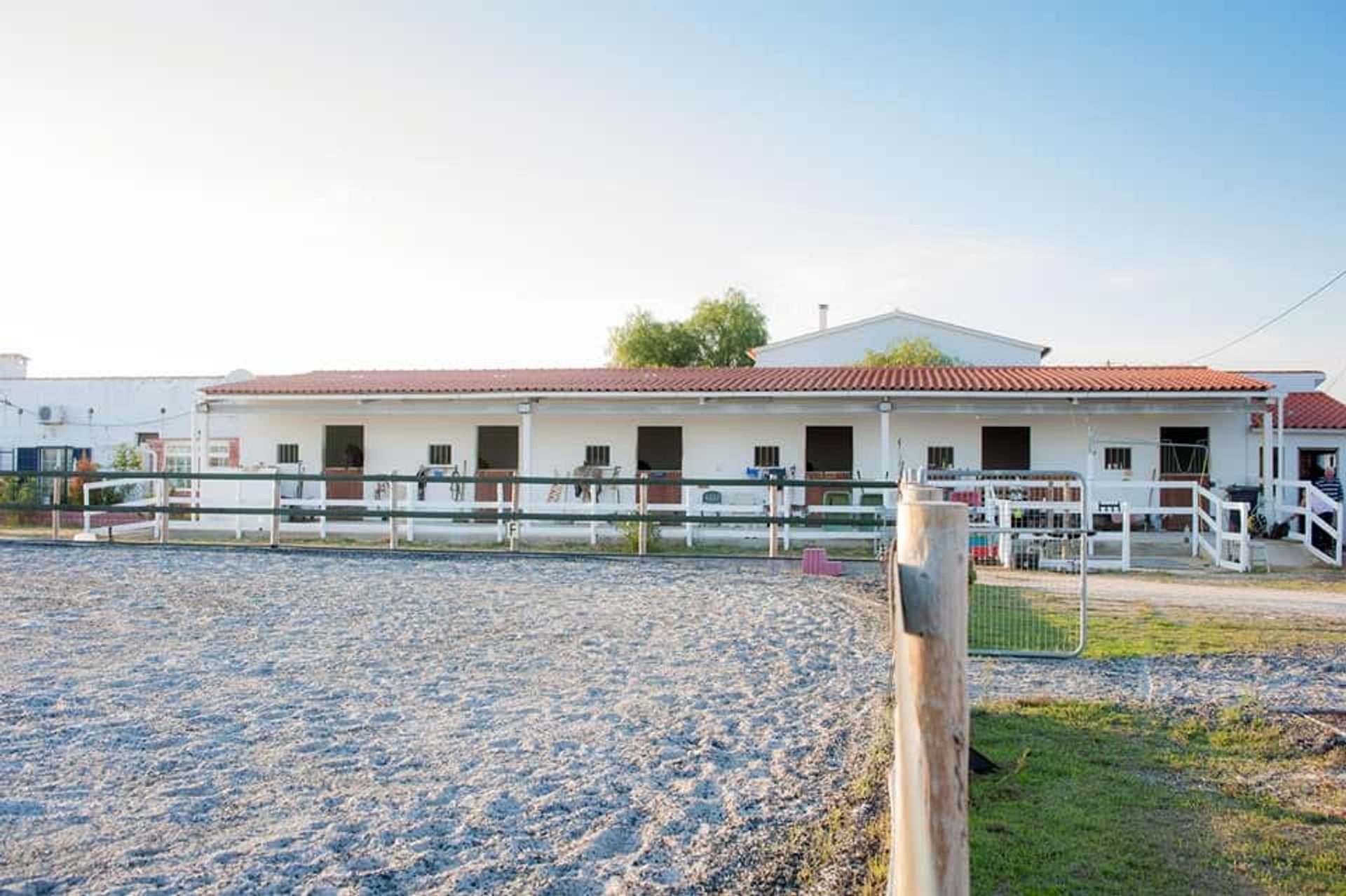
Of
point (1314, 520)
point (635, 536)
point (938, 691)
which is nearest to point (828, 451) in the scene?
point (635, 536)

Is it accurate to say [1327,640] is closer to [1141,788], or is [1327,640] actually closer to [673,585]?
[1141,788]

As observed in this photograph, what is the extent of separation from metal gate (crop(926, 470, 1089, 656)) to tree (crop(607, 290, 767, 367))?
2842 cm

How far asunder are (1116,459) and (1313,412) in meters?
10.9

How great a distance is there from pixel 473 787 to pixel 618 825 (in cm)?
77

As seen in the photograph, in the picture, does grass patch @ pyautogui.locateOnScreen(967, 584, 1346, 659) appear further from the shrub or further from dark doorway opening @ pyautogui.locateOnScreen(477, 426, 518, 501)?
dark doorway opening @ pyautogui.locateOnScreen(477, 426, 518, 501)

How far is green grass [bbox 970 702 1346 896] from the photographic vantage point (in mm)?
3635

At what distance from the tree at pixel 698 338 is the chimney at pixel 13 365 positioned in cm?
2355

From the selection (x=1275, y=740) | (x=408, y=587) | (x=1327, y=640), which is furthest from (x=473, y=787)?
(x=1327, y=640)

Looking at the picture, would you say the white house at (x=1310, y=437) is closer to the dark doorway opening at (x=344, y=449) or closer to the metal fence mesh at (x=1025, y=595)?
the metal fence mesh at (x=1025, y=595)

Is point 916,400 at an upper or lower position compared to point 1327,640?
upper

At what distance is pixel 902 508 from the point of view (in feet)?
8.50

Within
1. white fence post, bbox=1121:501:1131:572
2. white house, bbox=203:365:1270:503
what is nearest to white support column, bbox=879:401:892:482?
white house, bbox=203:365:1270:503

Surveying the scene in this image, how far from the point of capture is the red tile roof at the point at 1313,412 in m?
26.0

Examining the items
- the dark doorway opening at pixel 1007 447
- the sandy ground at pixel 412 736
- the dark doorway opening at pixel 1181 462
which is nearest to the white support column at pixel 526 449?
the dark doorway opening at pixel 1007 447
